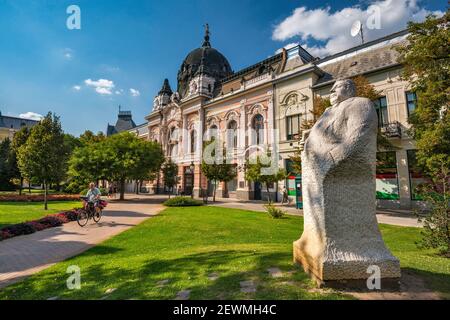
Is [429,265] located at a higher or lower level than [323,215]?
lower

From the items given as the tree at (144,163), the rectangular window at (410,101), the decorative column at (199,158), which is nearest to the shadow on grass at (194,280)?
the rectangular window at (410,101)

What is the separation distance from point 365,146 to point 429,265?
2840 mm

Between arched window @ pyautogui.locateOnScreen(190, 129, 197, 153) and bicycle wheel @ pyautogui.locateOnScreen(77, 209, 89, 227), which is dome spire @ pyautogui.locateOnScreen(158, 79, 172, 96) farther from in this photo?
bicycle wheel @ pyautogui.locateOnScreen(77, 209, 89, 227)

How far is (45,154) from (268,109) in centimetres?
2071

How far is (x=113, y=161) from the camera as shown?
76.2 ft

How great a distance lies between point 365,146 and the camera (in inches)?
131

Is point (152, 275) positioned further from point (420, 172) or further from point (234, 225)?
point (420, 172)

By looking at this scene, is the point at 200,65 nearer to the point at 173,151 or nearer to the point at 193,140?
the point at 193,140

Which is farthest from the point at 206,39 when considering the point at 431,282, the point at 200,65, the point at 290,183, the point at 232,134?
the point at 431,282

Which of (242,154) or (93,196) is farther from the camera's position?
→ (242,154)

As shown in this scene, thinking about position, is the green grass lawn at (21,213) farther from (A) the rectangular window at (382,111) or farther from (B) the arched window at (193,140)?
(A) the rectangular window at (382,111)

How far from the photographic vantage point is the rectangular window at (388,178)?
57.5 feet
